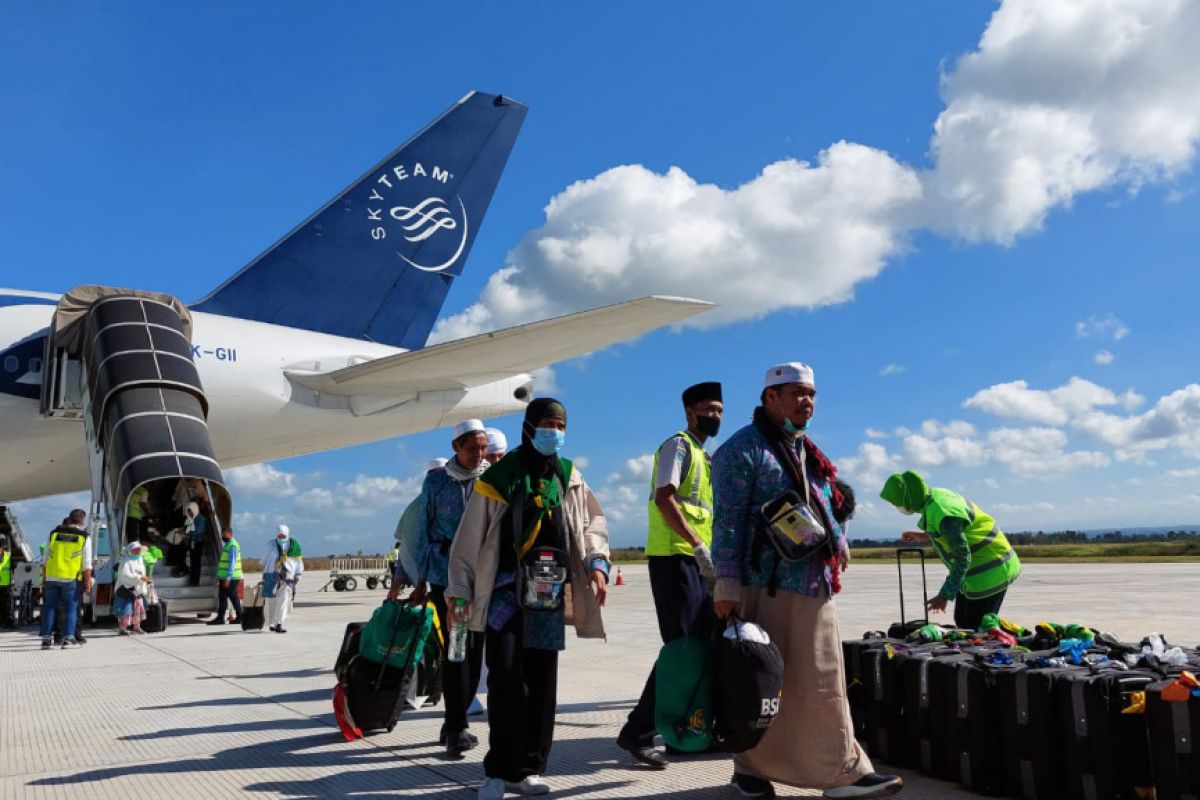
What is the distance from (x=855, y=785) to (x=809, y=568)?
85 cm

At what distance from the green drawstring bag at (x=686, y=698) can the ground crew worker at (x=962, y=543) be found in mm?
2244

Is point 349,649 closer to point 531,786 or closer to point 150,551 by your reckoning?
point 531,786

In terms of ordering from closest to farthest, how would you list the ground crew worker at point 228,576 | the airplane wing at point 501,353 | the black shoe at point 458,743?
the black shoe at point 458,743 → the ground crew worker at point 228,576 → the airplane wing at point 501,353

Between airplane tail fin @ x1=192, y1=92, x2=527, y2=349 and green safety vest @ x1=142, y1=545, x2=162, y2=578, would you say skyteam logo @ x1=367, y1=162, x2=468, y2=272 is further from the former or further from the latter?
green safety vest @ x1=142, y1=545, x2=162, y2=578

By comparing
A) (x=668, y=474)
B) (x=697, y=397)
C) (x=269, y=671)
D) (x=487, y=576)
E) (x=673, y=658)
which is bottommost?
(x=269, y=671)

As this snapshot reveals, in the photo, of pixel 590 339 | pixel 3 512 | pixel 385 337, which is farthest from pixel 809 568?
pixel 3 512

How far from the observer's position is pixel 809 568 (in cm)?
374

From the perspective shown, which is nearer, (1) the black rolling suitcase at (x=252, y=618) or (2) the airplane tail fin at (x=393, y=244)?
(1) the black rolling suitcase at (x=252, y=618)

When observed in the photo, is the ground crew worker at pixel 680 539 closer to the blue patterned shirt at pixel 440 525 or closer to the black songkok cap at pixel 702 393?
the black songkok cap at pixel 702 393

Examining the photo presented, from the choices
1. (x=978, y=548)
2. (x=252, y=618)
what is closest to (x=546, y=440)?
(x=978, y=548)

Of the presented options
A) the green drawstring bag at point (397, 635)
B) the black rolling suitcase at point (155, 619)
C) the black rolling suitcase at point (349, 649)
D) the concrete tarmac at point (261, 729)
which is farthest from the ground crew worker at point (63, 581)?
the green drawstring bag at point (397, 635)

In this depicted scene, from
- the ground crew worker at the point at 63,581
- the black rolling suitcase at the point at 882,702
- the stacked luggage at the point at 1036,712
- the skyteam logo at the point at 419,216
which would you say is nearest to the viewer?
the stacked luggage at the point at 1036,712

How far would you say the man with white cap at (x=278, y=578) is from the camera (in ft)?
41.2

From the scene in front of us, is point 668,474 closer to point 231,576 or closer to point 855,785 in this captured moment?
point 855,785
